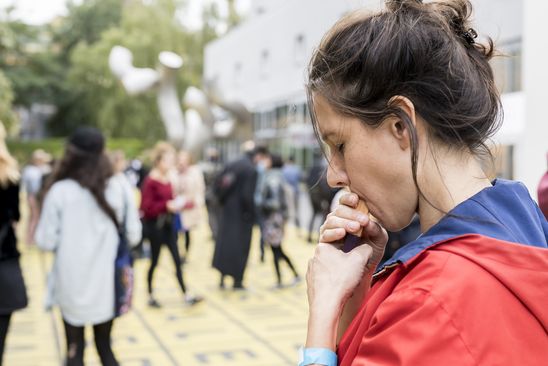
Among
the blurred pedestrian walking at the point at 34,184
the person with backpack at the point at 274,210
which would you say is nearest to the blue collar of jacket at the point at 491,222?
the person with backpack at the point at 274,210

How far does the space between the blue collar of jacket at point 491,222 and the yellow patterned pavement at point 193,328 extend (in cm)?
443

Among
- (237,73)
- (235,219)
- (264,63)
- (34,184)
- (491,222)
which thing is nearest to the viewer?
(491,222)

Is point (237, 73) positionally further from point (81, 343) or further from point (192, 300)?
point (81, 343)

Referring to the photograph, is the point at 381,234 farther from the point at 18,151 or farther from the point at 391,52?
the point at 18,151

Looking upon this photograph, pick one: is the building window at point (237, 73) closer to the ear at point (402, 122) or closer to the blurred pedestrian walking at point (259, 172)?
the blurred pedestrian walking at point (259, 172)

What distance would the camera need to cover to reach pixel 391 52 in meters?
1.16

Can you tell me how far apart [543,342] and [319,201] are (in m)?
11.3

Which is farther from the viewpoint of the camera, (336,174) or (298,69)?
(298,69)

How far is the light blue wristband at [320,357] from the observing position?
1.25 meters

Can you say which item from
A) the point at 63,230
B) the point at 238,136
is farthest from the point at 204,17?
the point at 63,230

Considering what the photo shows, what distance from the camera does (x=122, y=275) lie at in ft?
14.8

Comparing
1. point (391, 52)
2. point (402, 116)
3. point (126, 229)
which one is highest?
point (391, 52)

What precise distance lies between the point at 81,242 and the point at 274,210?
15.8 ft

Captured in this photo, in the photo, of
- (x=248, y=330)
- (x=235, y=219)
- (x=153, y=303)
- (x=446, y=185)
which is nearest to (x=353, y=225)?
(x=446, y=185)
